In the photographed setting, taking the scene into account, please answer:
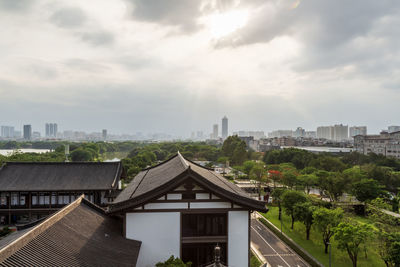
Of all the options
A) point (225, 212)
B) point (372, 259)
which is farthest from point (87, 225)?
point (372, 259)

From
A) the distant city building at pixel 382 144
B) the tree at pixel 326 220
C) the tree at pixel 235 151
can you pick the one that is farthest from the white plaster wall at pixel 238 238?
the distant city building at pixel 382 144

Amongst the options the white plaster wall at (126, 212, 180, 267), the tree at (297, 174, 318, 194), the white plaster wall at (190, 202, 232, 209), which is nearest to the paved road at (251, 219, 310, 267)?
the white plaster wall at (190, 202, 232, 209)

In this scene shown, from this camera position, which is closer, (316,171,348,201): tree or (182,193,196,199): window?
(182,193,196,199): window

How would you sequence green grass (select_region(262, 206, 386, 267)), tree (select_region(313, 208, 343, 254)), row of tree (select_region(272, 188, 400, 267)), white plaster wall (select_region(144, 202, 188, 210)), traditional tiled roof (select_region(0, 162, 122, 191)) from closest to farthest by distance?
white plaster wall (select_region(144, 202, 188, 210)), row of tree (select_region(272, 188, 400, 267)), green grass (select_region(262, 206, 386, 267)), tree (select_region(313, 208, 343, 254)), traditional tiled roof (select_region(0, 162, 122, 191))

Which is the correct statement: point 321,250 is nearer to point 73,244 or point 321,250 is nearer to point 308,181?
point 308,181

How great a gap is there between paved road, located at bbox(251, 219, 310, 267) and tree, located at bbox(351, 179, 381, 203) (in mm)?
14387

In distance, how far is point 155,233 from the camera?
1084 centimetres

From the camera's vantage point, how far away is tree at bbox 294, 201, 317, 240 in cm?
2200

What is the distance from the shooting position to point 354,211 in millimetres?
32344

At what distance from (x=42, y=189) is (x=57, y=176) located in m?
1.90

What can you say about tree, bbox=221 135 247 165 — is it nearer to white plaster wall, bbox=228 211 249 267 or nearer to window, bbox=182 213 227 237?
white plaster wall, bbox=228 211 249 267

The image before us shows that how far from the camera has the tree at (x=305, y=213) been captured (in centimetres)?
2200

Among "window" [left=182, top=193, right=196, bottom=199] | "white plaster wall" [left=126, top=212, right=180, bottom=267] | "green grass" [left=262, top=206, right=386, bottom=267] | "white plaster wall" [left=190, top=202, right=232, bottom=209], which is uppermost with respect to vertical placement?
"window" [left=182, top=193, right=196, bottom=199]

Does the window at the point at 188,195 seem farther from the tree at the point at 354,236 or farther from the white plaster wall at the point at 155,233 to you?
the tree at the point at 354,236
